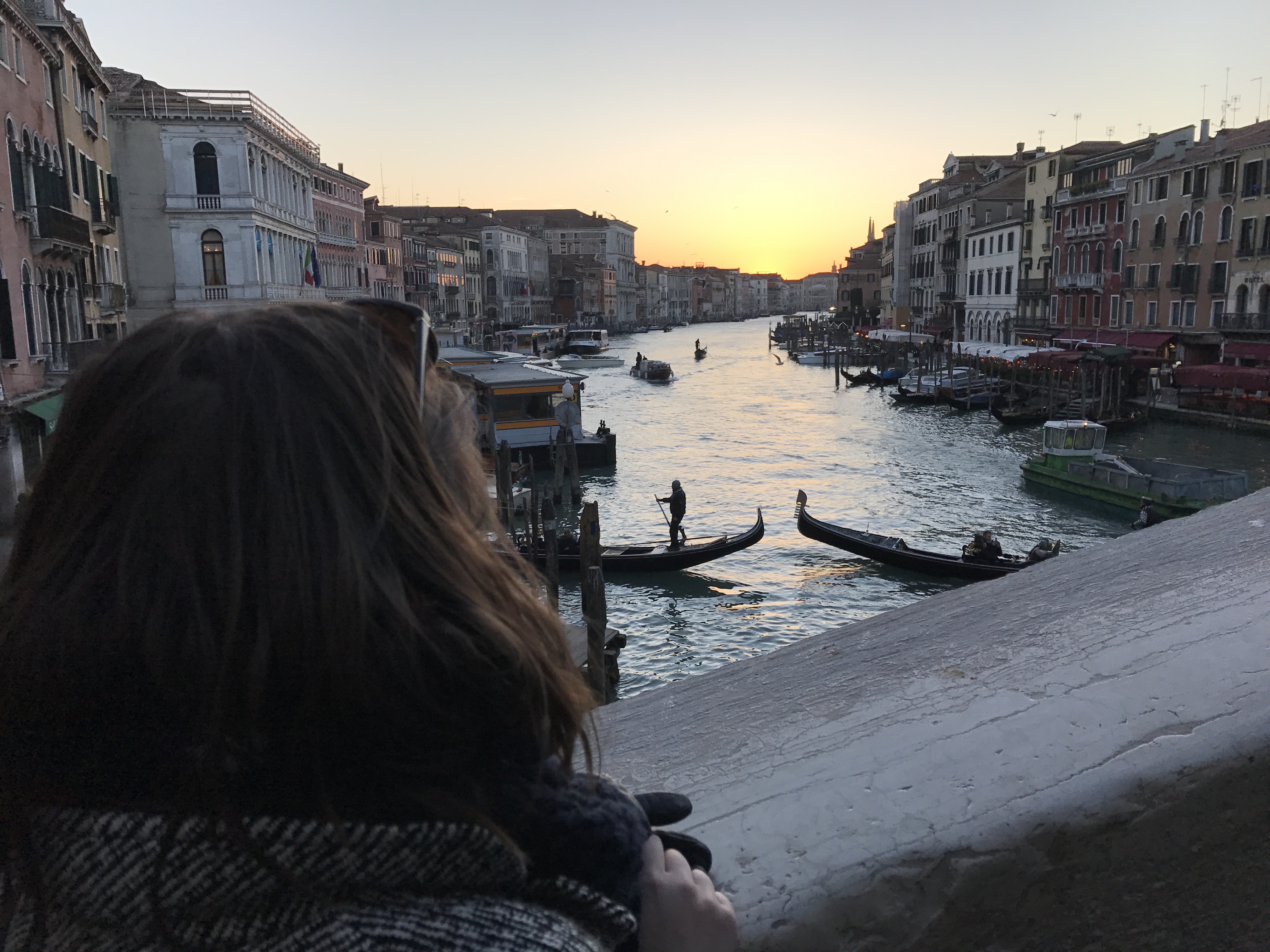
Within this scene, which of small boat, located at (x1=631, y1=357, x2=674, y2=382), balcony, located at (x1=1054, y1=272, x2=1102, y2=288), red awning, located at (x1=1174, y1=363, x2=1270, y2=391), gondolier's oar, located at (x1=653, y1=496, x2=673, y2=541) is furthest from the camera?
small boat, located at (x1=631, y1=357, x2=674, y2=382)

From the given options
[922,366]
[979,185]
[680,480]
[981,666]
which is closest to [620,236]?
[979,185]

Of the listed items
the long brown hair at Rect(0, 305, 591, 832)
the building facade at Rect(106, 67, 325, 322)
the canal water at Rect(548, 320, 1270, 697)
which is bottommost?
the canal water at Rect(548, 320, 1270, 697)

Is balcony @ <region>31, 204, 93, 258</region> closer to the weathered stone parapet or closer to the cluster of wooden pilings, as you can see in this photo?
the cluster of wooden pilings

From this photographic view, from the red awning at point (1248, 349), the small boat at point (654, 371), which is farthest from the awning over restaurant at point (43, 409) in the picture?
the small boat at point (654, 371)

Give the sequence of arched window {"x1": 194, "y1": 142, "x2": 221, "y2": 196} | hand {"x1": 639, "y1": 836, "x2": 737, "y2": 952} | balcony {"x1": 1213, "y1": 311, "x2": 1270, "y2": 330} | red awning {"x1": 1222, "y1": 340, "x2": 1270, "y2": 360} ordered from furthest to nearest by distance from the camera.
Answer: balcony {"x1": 1213, "y1": 311, "x2": 1270, "y2": 330} < red awning {"x1": 1222, "y1": 340, "x2": 1270, "y2": 360} < arched window {"x1": 194, "y1": 142, "x2": 221, "y2": 196} < hand {"x1": 639, "y1": 836, "x2": 737, "y2": 952}

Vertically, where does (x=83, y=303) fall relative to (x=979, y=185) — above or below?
below

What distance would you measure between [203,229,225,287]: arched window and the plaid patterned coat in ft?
84.5

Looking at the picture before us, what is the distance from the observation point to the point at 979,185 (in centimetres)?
5044

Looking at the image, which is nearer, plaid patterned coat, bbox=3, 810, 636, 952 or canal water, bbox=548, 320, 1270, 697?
plaid patterned coat, bbox=3, 810, 636, 952

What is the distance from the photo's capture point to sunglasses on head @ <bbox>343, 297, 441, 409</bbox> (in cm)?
69

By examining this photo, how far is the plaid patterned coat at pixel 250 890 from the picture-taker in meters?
0.54

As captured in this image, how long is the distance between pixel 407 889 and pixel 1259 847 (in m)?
0.79

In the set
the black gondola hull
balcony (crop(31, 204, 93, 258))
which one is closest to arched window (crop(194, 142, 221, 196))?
balcony (crop(31, 204, 93, 258))

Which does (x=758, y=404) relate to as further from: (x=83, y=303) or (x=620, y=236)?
(x=620, y=236)
